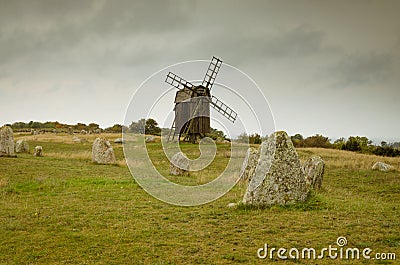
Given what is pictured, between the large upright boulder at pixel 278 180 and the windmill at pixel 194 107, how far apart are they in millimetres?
31151

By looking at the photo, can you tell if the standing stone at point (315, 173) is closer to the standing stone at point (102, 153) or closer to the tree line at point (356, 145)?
the standing stone at point (102, 153)

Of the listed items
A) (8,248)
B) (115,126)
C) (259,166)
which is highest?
(115,126)

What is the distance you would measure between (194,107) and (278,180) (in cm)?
3361

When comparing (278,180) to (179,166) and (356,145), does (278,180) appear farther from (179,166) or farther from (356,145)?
(356,145)

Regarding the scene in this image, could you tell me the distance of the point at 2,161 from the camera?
73.8 ft

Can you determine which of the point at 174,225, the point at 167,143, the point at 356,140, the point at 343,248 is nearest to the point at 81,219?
the point at 174,225

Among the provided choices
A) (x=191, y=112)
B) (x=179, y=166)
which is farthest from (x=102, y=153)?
(x=191, y=112)

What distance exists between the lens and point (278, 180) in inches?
436

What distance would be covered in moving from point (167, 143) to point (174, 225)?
116 ft

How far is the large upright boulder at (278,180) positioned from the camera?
11008 mm

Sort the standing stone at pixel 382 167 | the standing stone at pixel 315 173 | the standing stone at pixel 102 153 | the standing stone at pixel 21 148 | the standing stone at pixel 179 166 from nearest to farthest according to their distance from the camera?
1. the standing stone at pixel 315 173
2. the standing stone at pixel 179 166
3. the standing stone at pixel 382 167
4. the standing stone at pixel 102 153
5. the standing stone at pixel 21 148

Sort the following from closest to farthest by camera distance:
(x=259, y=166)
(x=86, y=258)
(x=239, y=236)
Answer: (x=86, y=258), (x=239, y=236), (x=259, y=166)

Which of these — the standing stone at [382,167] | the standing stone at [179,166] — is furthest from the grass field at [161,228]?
the standing stone at [382,167]

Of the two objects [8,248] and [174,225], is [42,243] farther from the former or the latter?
[174,225]
